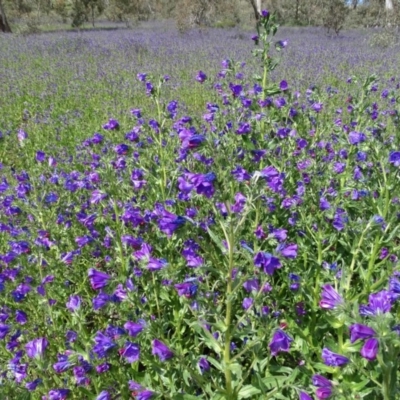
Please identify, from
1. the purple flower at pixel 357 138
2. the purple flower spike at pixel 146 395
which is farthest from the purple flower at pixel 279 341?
the purple flower at pixel 357 138

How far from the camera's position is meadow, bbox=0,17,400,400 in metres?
1.50

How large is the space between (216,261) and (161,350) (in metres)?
0.38

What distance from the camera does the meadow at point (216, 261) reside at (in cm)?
150

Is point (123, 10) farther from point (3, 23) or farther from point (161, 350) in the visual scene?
point (161, 350)

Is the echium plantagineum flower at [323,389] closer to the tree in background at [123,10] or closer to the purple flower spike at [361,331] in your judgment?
the purple flower spike at [361,331]

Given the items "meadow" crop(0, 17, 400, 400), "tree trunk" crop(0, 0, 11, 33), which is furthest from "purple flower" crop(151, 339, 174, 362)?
"tree trunk" crop(0, 0, 11, 33)

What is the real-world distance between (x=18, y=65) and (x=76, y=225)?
29.2 feet

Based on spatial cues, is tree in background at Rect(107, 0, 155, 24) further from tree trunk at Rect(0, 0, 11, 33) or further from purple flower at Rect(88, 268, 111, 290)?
purple flower at Rect(88, 268, 111, 290)

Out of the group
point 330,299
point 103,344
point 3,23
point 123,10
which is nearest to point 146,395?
point 103,344

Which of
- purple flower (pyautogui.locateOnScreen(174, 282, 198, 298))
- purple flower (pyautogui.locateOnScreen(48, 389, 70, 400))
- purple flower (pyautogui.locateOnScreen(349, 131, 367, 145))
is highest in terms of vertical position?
purple flower (pyautogui.locateOnScreen(349, 131, 367, 145))

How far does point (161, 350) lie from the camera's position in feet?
4.57

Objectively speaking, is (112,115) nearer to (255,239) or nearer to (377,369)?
(255,239)

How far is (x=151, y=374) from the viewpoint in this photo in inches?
77.6

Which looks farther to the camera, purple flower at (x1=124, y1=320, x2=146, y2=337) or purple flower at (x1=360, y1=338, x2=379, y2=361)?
purple flower at (x1=124, y1=320, x2=146, y2=337)
